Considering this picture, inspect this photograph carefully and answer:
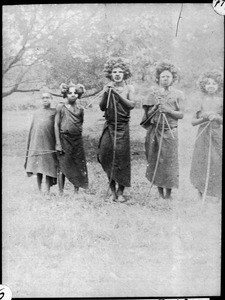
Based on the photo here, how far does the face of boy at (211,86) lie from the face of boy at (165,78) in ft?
0.74

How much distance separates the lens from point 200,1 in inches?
105

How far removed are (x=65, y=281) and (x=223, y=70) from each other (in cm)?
162

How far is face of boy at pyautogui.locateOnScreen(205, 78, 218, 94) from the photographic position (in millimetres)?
2701

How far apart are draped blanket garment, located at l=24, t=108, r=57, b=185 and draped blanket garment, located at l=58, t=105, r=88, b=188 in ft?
0.23

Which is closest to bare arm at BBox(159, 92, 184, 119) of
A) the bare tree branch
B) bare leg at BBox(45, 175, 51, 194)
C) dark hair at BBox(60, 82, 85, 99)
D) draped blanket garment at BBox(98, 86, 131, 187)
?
draped blanket garment at BBox(98, 86, 131, 187)

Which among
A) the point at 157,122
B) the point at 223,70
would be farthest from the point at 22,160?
the point at 223,70

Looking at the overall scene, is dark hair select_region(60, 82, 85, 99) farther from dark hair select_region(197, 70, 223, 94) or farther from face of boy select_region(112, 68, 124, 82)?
dark hair select_region(197, 70, 223, 94)

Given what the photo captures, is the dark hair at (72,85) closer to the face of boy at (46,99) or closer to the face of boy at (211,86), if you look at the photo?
the face of boy at (46,99)

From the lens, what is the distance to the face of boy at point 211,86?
270cm

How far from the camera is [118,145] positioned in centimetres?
273

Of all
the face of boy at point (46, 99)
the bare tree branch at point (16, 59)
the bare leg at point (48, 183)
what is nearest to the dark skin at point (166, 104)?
the face of boy at point (46, 99)

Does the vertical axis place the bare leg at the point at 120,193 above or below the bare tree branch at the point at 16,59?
below

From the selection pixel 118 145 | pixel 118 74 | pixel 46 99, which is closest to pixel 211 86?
pixel 118 74

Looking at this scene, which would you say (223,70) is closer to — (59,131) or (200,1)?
(200,1)
